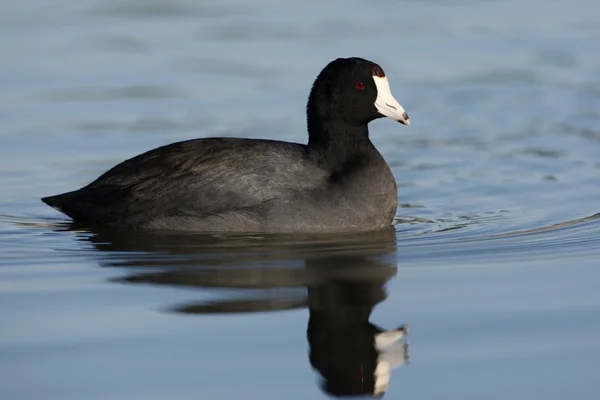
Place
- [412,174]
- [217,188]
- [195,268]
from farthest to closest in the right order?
1. [412,174]
2. [217,188]
3. [195,268]

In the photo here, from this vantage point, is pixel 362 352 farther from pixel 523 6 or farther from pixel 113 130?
pixel 523 6

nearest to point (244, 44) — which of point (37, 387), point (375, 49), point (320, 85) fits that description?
point (375, 49)

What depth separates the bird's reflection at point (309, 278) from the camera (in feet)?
18.3

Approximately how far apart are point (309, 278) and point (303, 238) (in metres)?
1.08

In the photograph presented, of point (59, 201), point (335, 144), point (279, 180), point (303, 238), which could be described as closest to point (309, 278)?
point (303, 238)

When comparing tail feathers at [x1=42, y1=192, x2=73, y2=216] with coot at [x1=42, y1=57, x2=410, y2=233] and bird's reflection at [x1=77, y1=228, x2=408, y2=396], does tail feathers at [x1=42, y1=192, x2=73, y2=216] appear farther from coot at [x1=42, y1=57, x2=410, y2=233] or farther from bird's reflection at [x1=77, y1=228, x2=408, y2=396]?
bird's reflection at [x1=77, y1=228, x2=408, y2=396]

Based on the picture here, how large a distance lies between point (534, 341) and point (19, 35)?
29.1ft

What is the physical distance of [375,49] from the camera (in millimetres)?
13008

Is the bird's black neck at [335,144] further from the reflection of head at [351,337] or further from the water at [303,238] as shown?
the reflection of head at [351,337]

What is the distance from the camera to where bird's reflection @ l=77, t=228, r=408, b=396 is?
220 inches

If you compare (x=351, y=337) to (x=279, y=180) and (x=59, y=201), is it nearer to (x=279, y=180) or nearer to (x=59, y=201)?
(x=279, y=180)

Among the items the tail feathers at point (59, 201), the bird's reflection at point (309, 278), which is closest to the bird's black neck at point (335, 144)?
the bird's reflection at point (309, 278)

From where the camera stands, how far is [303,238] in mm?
8078

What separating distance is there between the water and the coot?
0.60 feet
